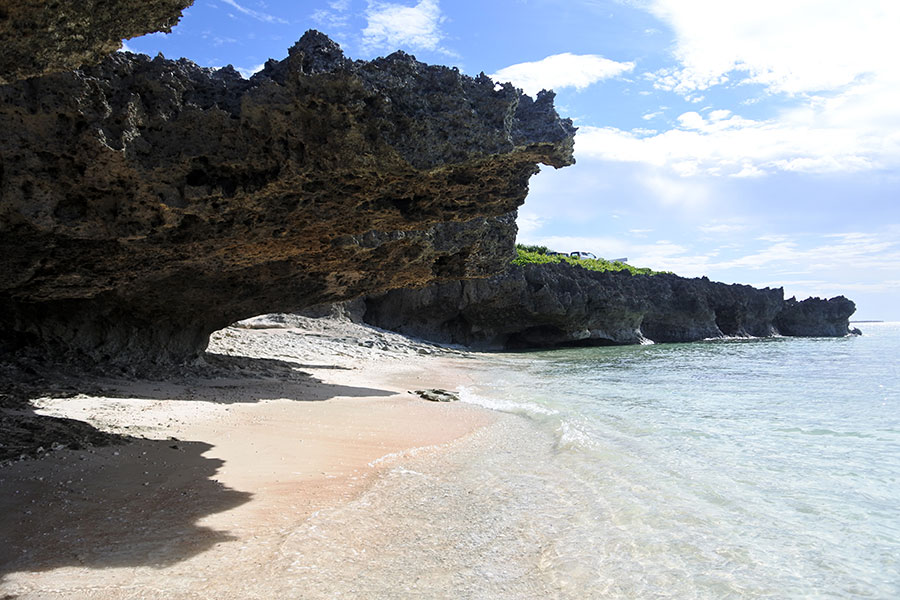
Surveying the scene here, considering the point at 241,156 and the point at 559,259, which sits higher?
the point at 559,259

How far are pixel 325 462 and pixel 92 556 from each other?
266cm

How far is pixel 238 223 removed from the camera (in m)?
6.70

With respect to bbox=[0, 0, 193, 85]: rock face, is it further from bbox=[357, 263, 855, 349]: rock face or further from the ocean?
bbox=[357, 263, 855, 349]: rock face

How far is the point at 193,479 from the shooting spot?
15.6ft

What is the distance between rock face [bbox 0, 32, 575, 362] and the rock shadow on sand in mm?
2404

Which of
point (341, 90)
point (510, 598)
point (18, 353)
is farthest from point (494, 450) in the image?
point (18, 353)

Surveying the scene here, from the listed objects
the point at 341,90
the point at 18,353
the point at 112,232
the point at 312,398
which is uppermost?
the point at 341,90

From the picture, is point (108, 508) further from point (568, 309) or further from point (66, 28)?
point (568, 309)

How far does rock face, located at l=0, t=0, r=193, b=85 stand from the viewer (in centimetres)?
229

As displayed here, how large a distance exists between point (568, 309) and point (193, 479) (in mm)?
35253

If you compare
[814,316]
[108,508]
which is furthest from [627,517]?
[814,316]

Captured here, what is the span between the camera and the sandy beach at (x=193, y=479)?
3109mm

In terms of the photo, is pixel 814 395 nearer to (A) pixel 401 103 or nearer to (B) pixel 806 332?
(A) pixel 401 103

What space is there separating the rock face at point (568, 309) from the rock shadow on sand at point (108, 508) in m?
29.3
